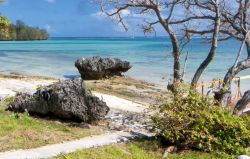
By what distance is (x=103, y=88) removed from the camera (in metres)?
21.8

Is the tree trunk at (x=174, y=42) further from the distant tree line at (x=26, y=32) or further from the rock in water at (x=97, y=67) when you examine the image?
the distant tree line at (x=26, y=32)

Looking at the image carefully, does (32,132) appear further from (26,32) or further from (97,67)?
(26,32)

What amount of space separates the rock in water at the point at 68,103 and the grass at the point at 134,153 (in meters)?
1.43

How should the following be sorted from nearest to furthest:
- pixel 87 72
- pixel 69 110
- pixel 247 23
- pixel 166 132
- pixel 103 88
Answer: pixel 166 132 → pixel 69 110 → pixel 247 23 → pixel 103 88 → pixel 87 72

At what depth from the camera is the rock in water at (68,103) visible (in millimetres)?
10680

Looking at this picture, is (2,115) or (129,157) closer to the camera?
(129,157)

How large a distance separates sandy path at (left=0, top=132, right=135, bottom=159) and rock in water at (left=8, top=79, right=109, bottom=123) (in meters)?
0.75

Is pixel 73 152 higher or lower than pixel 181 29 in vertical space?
lower

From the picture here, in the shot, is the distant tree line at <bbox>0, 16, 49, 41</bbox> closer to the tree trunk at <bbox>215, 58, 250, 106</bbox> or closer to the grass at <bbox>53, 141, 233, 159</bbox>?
the tree trunk at <bbox>215, 58, 250, 106</bbox>

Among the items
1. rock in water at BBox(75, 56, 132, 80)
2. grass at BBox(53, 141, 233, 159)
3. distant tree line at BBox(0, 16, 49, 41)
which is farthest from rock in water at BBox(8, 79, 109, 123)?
distant tree line at BBox(0, 16, 49, 41)

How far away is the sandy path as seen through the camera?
8356mm

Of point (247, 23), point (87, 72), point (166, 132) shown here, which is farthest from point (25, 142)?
point (87, 72)

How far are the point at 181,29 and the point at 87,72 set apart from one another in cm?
1039

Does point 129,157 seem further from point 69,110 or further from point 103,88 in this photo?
point 103,88
